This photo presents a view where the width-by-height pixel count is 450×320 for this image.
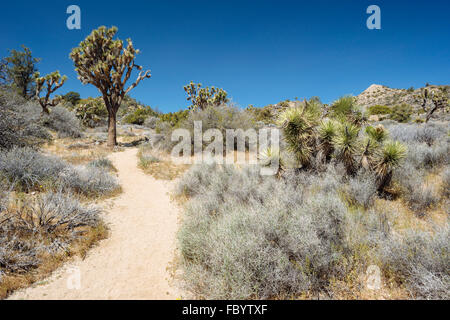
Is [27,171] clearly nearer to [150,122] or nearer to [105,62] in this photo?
[105,62]

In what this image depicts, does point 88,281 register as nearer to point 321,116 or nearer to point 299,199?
point 299,199

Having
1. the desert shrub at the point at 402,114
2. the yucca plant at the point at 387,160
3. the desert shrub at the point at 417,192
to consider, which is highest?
the desert shrub at the point at 402,114

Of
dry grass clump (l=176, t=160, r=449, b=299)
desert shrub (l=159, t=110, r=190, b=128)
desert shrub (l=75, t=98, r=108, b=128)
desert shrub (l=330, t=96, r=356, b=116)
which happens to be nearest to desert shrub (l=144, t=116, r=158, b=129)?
desert shrub (l=75, t=98, r=108, b=128)

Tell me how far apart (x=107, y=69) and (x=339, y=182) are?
1461 cm

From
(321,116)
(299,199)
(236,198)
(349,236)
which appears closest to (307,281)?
(349,236)

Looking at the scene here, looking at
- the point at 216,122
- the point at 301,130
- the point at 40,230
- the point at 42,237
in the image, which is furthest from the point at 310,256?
the point at 216,122

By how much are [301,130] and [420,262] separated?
155 inches

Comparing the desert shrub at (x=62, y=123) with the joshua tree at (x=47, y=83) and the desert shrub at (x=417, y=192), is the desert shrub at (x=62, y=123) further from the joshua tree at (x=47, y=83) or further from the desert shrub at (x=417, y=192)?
the desert shrub at (x=417, y=192)

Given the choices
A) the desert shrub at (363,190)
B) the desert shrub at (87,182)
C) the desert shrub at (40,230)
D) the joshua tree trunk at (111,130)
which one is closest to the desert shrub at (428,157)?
the desert shrub at (363,190)

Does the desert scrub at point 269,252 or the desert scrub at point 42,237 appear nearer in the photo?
the desert scrub at point 269,252

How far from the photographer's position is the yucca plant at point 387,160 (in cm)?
438

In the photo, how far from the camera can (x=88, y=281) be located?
2834 mm

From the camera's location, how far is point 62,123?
15.1 meters

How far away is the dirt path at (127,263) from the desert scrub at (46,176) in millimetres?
833
